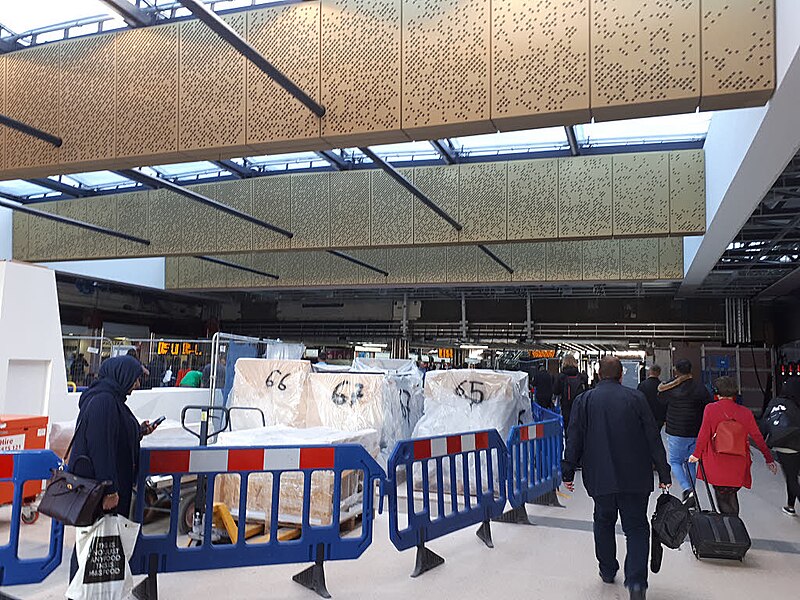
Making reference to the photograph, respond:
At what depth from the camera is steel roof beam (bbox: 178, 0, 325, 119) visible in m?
4.79

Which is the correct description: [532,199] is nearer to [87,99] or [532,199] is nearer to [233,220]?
[233,220]

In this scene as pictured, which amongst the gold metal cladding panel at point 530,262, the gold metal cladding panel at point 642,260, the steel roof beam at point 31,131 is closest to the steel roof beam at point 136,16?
the steel roof beam at point 31,131

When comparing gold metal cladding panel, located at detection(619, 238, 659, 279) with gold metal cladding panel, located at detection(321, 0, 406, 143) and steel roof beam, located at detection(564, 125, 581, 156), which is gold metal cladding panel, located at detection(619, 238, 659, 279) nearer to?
steel roof beam, located at detection(564, 125, 581, 156)

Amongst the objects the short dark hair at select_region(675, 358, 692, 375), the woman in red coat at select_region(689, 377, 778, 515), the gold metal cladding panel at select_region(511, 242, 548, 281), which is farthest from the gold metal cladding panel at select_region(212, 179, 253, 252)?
the woman in red coat at select_region(689, 377, 778, 515)

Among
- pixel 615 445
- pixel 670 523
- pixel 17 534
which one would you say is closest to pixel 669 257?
pixel 670 523

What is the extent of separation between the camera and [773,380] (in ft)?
57.0

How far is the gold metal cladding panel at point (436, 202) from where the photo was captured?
10906 millimetres

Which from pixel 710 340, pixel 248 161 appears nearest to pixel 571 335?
pixel 710 340

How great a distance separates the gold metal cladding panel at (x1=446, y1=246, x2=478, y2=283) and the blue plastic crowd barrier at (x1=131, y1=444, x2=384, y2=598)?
9906 mm

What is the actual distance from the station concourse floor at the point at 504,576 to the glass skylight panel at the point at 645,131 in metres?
5.37

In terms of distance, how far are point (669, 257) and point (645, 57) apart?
8.15 metres

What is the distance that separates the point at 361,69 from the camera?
6.41 meters

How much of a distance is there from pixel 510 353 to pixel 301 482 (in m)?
16.1

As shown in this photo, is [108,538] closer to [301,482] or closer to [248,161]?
[301,482]
